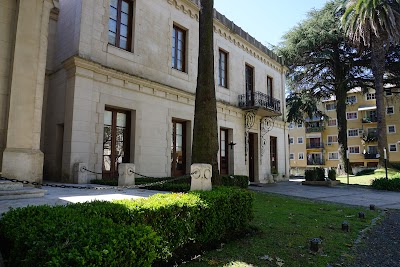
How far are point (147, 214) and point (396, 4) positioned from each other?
2789cm

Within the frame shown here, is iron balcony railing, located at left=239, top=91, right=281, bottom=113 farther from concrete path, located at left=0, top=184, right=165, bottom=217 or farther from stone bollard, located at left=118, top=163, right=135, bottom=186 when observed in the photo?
concrete path, located at left=0, top=184, right=165, bottom=217

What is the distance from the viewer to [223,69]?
714 inches

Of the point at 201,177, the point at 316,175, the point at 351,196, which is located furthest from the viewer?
the point at 316,175

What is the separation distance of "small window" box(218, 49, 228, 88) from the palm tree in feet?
39.6

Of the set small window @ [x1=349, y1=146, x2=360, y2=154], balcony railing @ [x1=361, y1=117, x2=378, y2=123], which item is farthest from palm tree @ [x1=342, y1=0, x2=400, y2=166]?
small window @ [x1=349, y1=146, x2=360, y2=154]

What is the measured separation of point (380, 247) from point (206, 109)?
4.77 m

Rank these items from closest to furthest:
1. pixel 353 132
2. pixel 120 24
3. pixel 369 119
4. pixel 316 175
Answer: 1. pixel 120 24
2. pixel 316 175
3. pixel 369 119
4. pixel 353 132

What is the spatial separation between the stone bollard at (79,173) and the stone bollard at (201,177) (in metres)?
5.36

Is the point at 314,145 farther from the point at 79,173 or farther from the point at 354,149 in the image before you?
the point at 79,173

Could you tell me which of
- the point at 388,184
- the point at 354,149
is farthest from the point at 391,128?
the point at 388,184

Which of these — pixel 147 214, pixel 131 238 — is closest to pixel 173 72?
pixel 147 214

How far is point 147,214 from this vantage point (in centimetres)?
377

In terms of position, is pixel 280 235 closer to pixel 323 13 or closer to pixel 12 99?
pixel 12 99

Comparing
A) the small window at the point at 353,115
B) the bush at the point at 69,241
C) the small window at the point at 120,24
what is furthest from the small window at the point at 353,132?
the bush at the point at 69,241
